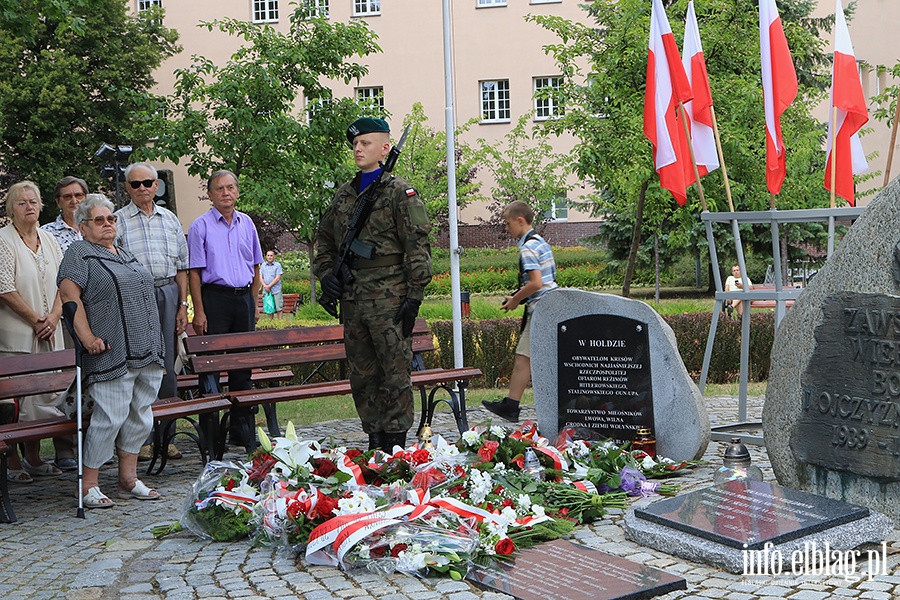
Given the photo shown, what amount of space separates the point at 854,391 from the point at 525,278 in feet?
12.6

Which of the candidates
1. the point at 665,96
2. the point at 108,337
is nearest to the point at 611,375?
the point at 665,96

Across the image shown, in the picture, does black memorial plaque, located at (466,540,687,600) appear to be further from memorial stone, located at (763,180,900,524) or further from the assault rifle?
the assault rifle

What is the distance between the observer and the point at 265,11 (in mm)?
40969

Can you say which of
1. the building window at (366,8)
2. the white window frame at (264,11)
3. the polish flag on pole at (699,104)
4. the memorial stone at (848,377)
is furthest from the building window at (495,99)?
the memorial stone at (848,377)

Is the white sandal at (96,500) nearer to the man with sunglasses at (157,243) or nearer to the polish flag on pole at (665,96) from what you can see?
the man with sunglasses at (157,243)

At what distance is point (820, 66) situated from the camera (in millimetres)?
28984

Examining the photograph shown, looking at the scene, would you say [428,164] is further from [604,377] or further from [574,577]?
[574,577]

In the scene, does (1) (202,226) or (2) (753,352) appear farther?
(2) (753,352)

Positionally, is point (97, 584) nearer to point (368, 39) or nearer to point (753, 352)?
point (753, 352)

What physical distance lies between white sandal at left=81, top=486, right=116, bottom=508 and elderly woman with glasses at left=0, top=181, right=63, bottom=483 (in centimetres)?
121

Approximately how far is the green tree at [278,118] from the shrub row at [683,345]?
4968mm

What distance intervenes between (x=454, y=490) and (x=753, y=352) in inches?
315

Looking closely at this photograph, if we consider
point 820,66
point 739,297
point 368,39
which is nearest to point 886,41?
point 820,66

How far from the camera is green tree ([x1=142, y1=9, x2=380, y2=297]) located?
16.2 m
